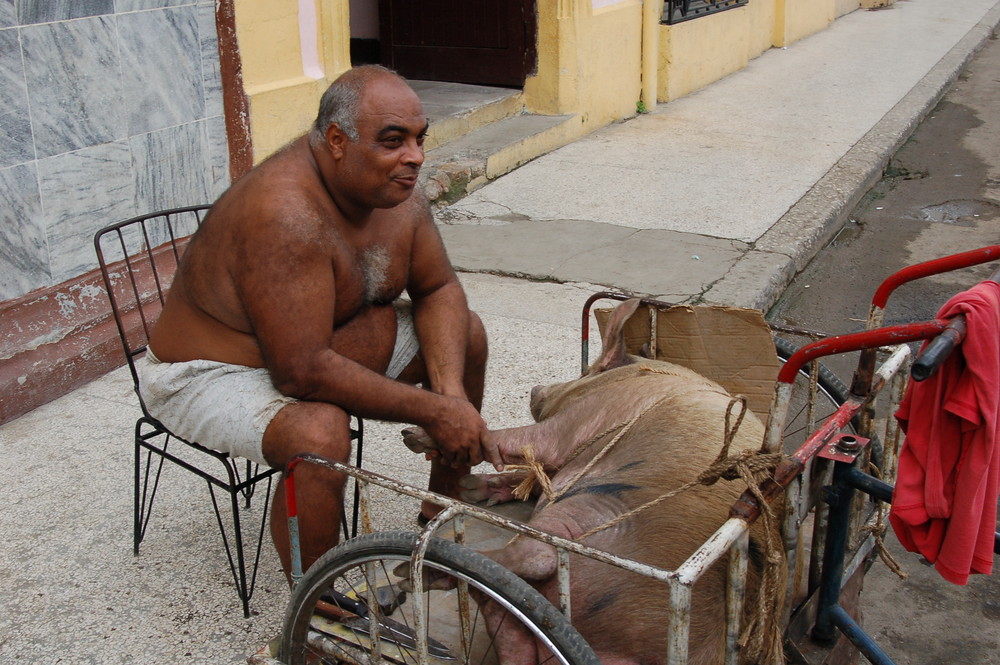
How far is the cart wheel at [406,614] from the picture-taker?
1.84m

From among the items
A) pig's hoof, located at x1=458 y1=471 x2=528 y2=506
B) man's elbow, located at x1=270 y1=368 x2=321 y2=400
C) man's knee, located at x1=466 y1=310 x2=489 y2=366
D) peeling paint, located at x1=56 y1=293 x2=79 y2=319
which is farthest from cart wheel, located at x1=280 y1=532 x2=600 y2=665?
peeling paint, located at x1=56 y1=293 x2=79 y2=319

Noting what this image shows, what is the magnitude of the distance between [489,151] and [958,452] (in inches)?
215

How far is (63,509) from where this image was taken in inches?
130

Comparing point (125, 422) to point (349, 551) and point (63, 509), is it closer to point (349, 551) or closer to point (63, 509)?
point (63, 509)

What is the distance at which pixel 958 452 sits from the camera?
1.93 metres

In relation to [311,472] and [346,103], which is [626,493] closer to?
[311,472]

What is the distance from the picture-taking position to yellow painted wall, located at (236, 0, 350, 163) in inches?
195

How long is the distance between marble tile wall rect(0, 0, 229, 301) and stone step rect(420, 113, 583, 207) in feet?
6.46

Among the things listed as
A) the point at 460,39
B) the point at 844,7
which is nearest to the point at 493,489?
the point at 460,39

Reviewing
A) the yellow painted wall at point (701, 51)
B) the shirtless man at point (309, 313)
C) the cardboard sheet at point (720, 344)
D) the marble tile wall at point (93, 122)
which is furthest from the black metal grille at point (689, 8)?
the shirtless man at point (309, 313)

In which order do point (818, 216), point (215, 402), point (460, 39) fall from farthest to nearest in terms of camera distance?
1. point (460, 39)
2. point (818, 216)
3. point (215, 402)

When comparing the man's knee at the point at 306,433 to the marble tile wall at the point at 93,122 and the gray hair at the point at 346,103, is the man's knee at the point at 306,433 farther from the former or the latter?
the marble tile wall at the point at 93,122

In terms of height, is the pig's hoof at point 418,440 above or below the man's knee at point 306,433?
below

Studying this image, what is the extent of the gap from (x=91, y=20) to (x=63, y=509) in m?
1.98
